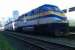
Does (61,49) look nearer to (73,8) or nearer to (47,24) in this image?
(47,24)

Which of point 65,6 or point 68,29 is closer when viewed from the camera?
point 68,29

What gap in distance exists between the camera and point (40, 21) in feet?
40.6

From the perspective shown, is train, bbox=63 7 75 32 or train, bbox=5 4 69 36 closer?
train, bbox=5 4 69 36

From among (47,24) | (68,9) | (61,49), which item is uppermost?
(68,9)

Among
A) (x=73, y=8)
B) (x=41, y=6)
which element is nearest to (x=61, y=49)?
(x=41, y=6)

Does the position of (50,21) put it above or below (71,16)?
below

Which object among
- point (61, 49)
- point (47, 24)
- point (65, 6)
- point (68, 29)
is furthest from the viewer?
point (65, 6)

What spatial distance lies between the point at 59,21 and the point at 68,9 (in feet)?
6.29

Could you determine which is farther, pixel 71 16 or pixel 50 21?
pixel 71 16

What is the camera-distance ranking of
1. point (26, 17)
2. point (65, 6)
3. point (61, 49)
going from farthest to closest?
point (26, 17) → point (65, 6) → point (61, 49)

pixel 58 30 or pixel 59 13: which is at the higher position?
pixel 59 13

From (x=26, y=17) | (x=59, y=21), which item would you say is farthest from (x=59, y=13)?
(x=26, y=17)

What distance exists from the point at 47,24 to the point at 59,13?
102 cm

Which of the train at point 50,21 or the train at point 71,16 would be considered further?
the train at point 71,16
